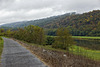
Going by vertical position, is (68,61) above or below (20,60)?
above

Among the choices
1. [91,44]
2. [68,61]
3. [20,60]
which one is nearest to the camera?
[68,61]

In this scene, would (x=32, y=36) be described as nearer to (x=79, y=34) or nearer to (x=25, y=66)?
(x=25, y=66)

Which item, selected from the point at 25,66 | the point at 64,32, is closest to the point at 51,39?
the point at 64,32

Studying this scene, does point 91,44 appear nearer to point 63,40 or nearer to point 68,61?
point 63,40

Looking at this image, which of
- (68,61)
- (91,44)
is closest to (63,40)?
(91,44)

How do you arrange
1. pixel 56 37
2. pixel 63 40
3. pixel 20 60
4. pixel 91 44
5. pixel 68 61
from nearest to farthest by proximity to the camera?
pixel 68 61 < pixel 20 60 < pixel 63 40 < pixel 56 37 < pixel 91 44

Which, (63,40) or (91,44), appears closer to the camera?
(63,40)

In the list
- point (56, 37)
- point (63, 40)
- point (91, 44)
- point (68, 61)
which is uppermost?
point (68, 61)

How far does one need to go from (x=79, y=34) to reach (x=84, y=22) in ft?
158

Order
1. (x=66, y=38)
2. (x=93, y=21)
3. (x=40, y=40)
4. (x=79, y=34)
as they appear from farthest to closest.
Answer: (x=93, y=21) → (x=79, y=34) → (x=40, y=40) → (x=66, y=38)

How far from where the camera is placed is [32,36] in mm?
44750

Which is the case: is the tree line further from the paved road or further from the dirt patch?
the dirt patch

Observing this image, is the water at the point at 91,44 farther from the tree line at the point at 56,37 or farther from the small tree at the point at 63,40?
the tree line at the point at 56,37

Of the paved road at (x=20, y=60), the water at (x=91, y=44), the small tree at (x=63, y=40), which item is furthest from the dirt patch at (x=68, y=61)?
the water at (x=91, y=44)
